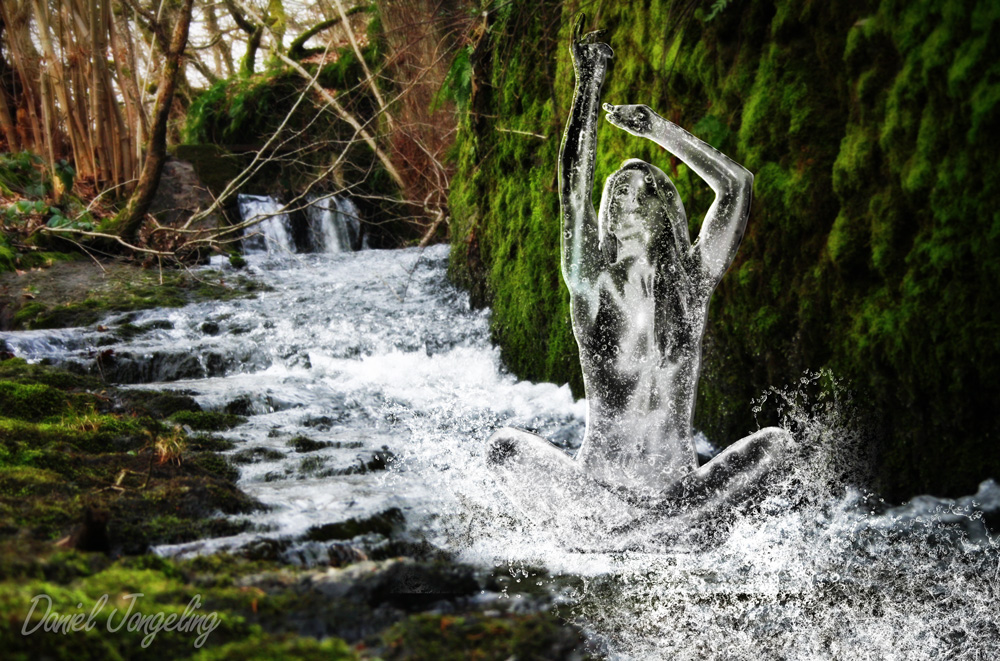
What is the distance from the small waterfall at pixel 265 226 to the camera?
1526 cm

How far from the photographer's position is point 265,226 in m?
15.8

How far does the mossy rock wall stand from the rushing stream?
29 centimetres

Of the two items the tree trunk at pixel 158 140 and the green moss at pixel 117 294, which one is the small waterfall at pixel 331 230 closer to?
the green moss at pixel 117 294

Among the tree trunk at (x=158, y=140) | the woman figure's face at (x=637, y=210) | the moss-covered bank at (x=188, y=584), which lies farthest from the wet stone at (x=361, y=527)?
the tree trunk at (x=158, y=140)

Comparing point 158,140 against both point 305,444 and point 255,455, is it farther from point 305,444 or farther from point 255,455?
point 255,455

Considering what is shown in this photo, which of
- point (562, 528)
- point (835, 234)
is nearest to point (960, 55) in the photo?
point (835, 234)

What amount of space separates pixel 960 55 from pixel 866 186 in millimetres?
725

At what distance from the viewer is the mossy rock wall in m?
3.08

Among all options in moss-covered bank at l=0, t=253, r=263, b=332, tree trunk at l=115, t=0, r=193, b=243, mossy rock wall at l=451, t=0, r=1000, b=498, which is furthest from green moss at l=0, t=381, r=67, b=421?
tree trunk at l=115, t=0, r=193, b=243

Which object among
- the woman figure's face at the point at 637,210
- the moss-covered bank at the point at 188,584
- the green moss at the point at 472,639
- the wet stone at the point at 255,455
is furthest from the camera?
the wet stone at the point at 255,455

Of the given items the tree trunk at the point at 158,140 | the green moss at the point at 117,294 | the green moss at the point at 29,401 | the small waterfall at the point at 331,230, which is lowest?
the green moss at the point at 29,401

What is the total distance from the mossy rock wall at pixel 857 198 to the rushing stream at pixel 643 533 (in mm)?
295

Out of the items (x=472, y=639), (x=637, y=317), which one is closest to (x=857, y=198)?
(x=637, y=317)

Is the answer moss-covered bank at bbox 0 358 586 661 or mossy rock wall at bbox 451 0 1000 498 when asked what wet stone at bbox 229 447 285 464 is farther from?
mossy rock wall at bbox 451 0 1000 498
